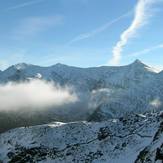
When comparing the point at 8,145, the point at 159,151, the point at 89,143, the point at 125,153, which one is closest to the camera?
the point at 159,151

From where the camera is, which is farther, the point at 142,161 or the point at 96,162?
the point at 96,162

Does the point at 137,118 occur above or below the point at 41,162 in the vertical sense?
above

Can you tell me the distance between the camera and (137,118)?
147 meters

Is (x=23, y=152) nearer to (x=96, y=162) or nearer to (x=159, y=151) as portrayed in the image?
(x=96, y=162)

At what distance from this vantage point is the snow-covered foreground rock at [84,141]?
118 metres

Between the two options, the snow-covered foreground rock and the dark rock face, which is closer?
the snow-covered foreground rock

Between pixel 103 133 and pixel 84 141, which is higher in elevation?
pixel 103 133

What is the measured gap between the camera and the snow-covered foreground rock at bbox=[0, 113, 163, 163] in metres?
118

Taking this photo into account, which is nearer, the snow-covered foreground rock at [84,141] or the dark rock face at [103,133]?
the snow-covered foreground rock at [84,141]

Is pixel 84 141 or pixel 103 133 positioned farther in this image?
pixel 103 133

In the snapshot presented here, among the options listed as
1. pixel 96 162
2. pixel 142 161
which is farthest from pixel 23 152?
pixel 142 161

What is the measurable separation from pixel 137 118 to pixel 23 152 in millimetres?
42202

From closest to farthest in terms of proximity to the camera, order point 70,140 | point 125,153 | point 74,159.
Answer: point 125,153 → point 74,159 → point 70,140

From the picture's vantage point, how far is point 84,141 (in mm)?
138875
